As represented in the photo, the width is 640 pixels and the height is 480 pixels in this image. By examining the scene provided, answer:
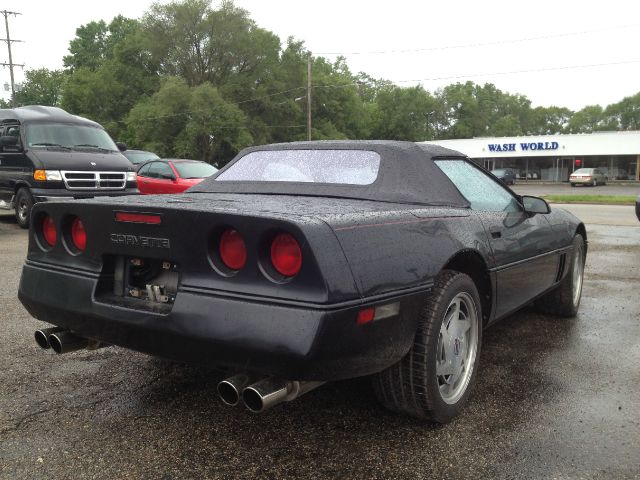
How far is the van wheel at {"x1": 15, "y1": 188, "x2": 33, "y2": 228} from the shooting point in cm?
1057

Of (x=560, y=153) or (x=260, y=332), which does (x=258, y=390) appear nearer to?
(x=260, y=332)

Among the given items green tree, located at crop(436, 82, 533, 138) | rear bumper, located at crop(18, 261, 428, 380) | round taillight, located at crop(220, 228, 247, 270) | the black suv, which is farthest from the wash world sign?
round taillight, located at crop(220, 228, 247, 270)

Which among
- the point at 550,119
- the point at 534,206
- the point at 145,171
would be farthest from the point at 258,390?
the point at 550,119

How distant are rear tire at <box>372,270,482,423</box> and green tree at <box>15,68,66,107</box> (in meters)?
75.1

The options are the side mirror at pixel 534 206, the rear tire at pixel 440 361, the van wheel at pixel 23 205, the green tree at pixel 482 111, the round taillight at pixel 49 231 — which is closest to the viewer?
the rear tire at pixel 440 361

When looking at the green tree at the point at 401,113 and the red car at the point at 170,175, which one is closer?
the red car at the point at 170,175

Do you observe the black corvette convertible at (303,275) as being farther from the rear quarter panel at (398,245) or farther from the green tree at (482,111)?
the green tree at (482,111)

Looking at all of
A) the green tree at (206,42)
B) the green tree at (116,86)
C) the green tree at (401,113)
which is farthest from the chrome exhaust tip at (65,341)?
the green tree at (401,113)

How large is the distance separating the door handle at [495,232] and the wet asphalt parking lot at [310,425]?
2.79 ft

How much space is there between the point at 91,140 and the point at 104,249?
9.81 metres

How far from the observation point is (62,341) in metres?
2.88

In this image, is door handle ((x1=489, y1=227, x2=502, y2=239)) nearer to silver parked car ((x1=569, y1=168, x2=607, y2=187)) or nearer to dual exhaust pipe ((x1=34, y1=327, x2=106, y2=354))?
dual exhaust pipe ((x1=34, y1=327, x2=106, y2=354))

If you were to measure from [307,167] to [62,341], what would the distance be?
1647 mm

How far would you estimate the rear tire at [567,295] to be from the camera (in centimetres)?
475
